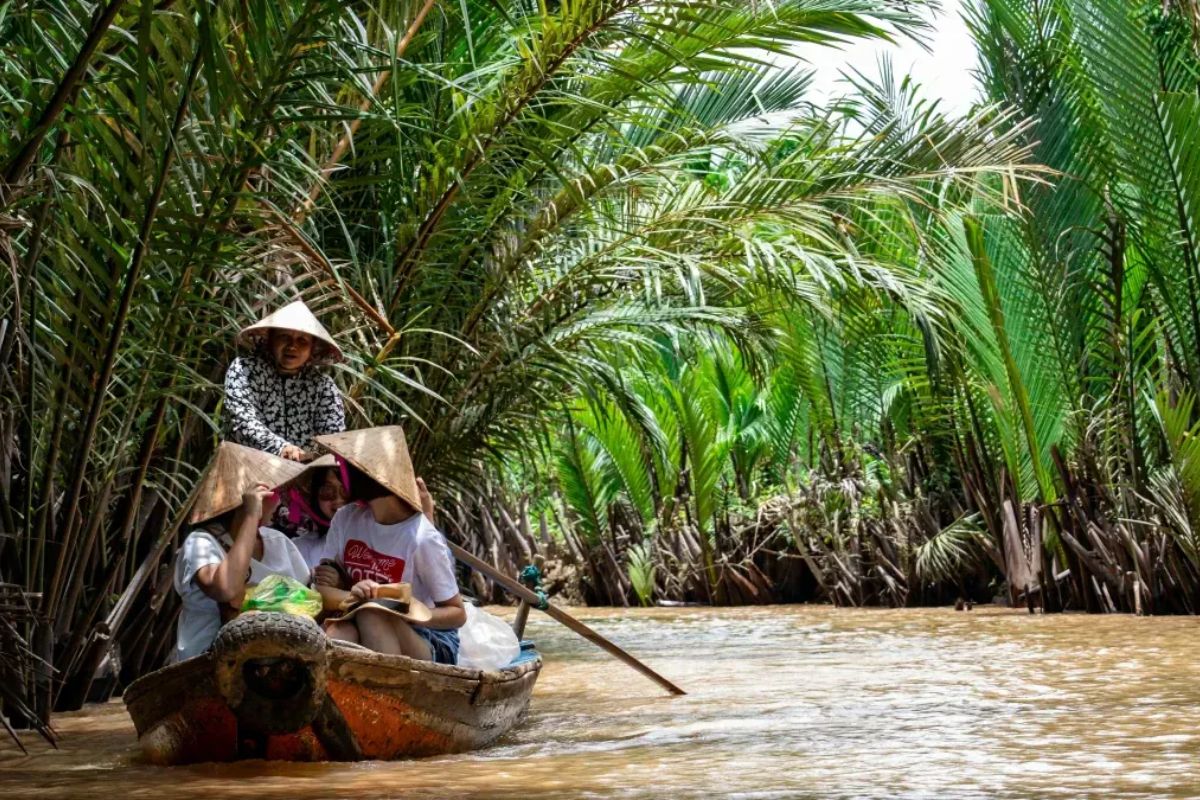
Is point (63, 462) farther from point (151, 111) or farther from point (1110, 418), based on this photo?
point (1110, 418)

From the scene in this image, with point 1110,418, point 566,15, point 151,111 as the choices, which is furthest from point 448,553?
point 1110,418

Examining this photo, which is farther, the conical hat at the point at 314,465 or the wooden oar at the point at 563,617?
the wooden oar at the point at 563,617

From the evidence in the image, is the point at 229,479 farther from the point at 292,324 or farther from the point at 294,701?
the point at 292,324

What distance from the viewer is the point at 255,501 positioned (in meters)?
5.07

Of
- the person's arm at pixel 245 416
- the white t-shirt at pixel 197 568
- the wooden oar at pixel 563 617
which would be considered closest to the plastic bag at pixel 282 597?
the white t-shirt at pixel 197 568

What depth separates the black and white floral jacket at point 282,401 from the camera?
6.02 meters

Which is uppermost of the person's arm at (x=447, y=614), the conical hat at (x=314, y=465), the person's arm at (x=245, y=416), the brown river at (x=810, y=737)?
the person's arm at (x=245, y=416)

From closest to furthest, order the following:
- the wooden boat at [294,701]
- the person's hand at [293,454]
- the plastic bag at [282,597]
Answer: the wooden boat at [294,701] < the plastic bag at [282,597] < the person's hand at [293,454]

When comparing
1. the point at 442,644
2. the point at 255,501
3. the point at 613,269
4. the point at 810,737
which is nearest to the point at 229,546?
the point at 255,501

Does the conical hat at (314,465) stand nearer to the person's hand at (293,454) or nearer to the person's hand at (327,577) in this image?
the person's hand at (293,454)

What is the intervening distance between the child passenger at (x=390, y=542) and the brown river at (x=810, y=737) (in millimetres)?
446

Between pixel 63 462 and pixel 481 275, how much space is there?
122 inches

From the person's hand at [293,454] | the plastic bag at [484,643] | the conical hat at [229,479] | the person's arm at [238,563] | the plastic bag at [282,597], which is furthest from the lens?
the plastic bag at [484,643]

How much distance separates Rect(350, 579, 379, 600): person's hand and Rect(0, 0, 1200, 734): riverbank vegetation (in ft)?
3.02
